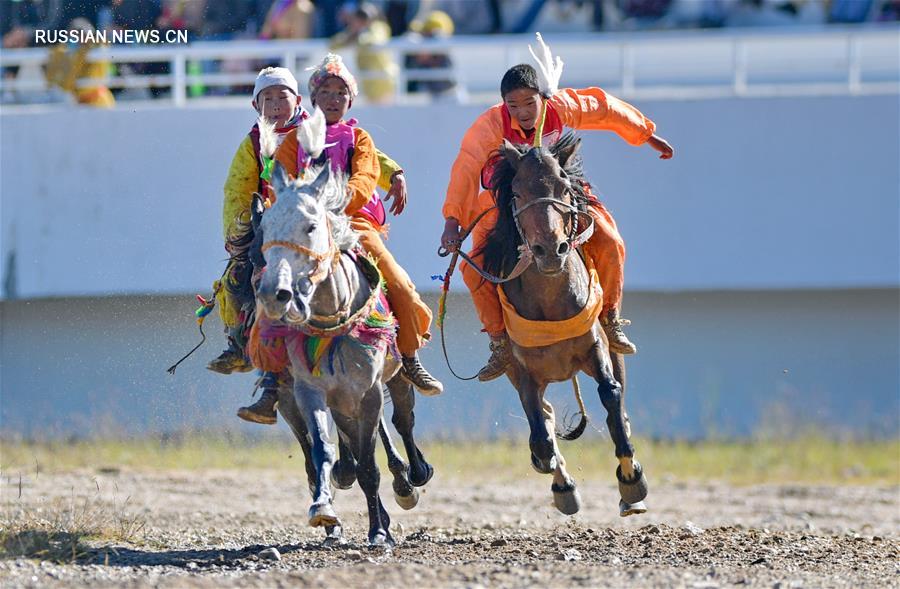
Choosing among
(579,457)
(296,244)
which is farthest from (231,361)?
(579,457)

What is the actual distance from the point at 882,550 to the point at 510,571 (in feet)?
8.50

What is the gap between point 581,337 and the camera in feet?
27.9

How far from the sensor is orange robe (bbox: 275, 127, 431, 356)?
8477 millimetres

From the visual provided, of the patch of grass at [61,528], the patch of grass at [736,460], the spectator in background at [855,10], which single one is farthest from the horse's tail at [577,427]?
the spectator in background at [855,10]

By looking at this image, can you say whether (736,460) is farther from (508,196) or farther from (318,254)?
(318,254)

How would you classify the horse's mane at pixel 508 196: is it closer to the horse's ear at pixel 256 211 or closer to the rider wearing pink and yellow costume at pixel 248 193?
the rider wearing pink and yellow costume at pixel 248 193

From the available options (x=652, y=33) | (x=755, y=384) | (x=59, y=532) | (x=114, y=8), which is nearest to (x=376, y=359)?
(x=59, y=532)

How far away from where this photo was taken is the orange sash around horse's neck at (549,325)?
8.38 meters

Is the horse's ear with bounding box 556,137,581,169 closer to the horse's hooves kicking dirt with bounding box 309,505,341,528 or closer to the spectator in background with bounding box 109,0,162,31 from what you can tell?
the horse's hooves kicking dirt with bounding box 309,505,341,528

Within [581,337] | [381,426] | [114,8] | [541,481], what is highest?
[114,8]

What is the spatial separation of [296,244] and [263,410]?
1397mm

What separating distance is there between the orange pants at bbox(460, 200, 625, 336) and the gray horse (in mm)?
586

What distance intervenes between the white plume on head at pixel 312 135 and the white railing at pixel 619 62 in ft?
16.7

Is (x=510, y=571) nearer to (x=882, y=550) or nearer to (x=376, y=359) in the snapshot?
(x=376, y=359)
